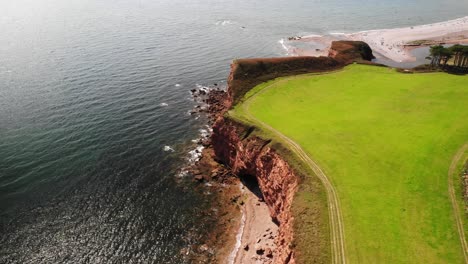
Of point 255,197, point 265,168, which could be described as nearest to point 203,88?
point 255,197

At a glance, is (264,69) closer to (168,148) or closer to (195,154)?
(195,154)

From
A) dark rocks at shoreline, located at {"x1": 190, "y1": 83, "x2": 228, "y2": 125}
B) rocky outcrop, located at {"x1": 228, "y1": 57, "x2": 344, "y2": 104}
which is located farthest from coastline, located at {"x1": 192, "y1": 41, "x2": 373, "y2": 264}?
dark rocks at shoreline, located at {"x1": 190, "y1": 83, "x2": 228, "y2": 125}

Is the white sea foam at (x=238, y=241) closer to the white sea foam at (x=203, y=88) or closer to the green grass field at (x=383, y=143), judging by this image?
the green grass field at (x=383, y=143)

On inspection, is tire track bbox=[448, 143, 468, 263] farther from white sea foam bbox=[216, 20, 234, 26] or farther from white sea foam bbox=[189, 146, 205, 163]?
white sea foam bbox=[216, 20, 234, 26]

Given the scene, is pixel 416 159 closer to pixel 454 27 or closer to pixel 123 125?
pixel 123 125

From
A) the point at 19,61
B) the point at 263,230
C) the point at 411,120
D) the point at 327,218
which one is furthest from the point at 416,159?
the point at 19,61

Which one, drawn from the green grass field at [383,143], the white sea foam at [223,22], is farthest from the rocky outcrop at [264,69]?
the white sea foam at [223,22]
